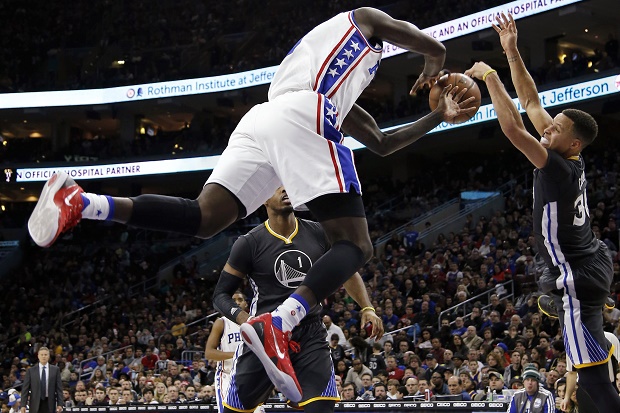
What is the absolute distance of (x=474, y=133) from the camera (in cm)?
2730

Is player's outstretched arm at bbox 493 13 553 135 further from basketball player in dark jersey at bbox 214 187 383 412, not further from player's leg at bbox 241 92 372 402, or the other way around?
player's leg at bbox 241 92 372 402

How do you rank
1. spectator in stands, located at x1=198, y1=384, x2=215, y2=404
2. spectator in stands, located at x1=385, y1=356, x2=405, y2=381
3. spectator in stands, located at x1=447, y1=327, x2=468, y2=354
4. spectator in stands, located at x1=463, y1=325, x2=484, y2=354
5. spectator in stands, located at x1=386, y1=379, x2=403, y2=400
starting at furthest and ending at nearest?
spectator in stands, located at x1=463, y1=325, x2=484, y2=354 < spectator in stands, located at x1=447, y1=327, x2=468, y2=354 < spectator in stands, located at x1=385, y1=356, x2=405, y2=381 < spectator in stands, located at x1=198, y1=384, x2=215, y2=404 < spectator in stands, located at x1=386, y1=379, x2=403, y2=400

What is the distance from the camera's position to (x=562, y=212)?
17.1 ft

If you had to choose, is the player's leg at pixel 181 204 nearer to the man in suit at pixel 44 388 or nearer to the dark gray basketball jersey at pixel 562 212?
the dark gray basketball jersey at pixel 562 212

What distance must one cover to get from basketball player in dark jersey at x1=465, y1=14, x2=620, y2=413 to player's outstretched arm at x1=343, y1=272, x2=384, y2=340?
1187 millimetres

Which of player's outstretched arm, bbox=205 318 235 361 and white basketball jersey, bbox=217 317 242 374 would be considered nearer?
player's outstretched arm, bbox=205 318 235 361

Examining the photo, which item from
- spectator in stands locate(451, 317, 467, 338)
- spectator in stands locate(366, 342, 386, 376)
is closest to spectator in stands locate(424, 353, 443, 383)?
spectator in stands locate(366, 342, 386, 376)

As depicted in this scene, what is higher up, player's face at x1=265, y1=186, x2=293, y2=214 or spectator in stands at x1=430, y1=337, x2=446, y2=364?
player's face at x1=265, y1=186, x2=293, y2=214

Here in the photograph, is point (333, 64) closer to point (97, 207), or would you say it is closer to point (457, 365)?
point (97, 207)

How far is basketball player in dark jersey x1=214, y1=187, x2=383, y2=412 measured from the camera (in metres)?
5.30

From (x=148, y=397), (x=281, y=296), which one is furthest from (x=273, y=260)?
(x=148, y=397)

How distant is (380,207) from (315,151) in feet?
80.5

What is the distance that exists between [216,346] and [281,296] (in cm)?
253

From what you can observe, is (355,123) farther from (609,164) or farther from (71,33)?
(71,33)
